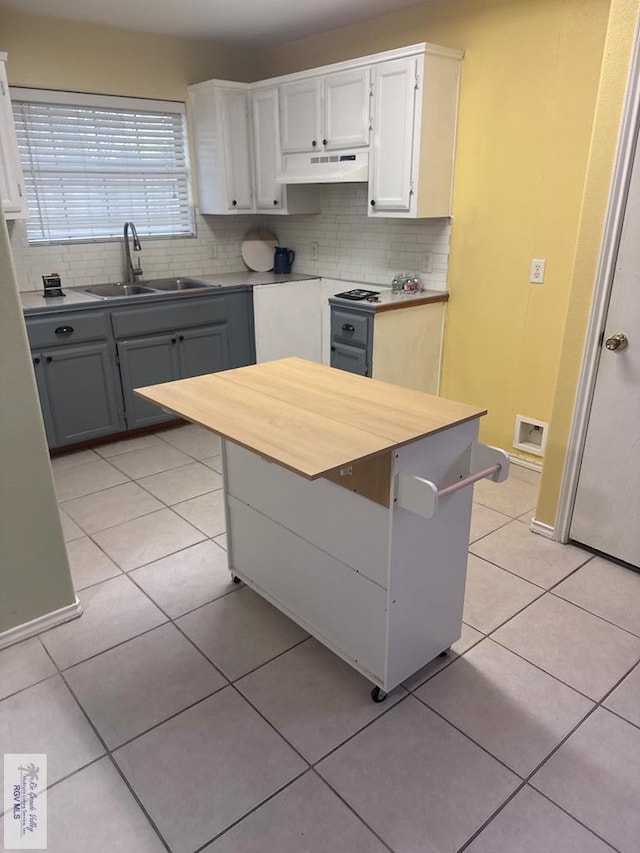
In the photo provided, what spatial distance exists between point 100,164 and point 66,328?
134cm

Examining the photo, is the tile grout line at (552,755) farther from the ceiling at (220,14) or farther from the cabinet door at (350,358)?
the ceiling at (220,14)

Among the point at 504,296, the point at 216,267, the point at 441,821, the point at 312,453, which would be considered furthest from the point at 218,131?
the point at 441,821

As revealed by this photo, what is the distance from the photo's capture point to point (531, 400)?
3.40 meters

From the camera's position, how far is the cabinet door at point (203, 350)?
4.05m

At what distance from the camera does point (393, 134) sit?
3395 millimetres

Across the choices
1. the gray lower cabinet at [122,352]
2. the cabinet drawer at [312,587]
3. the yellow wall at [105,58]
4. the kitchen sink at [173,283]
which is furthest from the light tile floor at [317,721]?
the yellow wall at [105,58]

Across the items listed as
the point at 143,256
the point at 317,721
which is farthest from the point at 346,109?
the point at 317,721

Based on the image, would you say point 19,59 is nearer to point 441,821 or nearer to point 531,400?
point 531,400

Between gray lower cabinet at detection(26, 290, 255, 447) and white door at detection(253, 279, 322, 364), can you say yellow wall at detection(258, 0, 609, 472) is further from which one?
gray lower cabinet at detection(26, 290, 255, 447)

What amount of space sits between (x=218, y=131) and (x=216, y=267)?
0.98m

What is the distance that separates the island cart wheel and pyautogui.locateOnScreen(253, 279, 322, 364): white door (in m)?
2.87

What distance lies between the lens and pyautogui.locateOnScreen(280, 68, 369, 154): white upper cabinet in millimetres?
3521

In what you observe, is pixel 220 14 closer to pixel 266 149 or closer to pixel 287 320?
pixel 266 149

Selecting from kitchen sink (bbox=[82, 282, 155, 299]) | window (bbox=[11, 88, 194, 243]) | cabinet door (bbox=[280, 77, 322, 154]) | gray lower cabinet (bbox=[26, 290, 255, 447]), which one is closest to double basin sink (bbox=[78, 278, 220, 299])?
kitchen sink (bbox=[82, 282, 155, 299])
